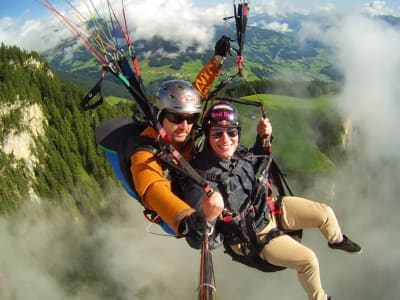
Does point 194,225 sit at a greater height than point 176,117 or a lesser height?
lesser

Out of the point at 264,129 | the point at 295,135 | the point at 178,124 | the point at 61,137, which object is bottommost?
the point at 295,135

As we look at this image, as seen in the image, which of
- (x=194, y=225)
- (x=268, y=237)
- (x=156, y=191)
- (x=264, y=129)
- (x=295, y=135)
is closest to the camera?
(x=194, y=225)

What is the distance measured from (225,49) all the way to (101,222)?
7791cm

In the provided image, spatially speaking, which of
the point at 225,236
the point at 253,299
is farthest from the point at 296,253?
the point at 253,299

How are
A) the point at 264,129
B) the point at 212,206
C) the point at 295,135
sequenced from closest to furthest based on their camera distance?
the point at 212,206 < the point at 264,129 < the point at 295,135

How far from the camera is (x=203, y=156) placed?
512 centimetres

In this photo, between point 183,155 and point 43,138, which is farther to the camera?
point 43,138

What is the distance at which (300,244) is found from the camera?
5.16 m

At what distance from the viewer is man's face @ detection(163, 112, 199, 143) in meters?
4.96

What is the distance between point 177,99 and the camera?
4938 millimetres

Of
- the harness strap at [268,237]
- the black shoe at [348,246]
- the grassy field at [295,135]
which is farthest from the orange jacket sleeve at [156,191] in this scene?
the grassy field at [295,135]

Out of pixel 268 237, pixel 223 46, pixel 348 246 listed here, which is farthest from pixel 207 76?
pixel 348 246

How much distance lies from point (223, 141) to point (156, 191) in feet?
4.60

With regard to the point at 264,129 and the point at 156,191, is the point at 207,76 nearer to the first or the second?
the point at 264,129
